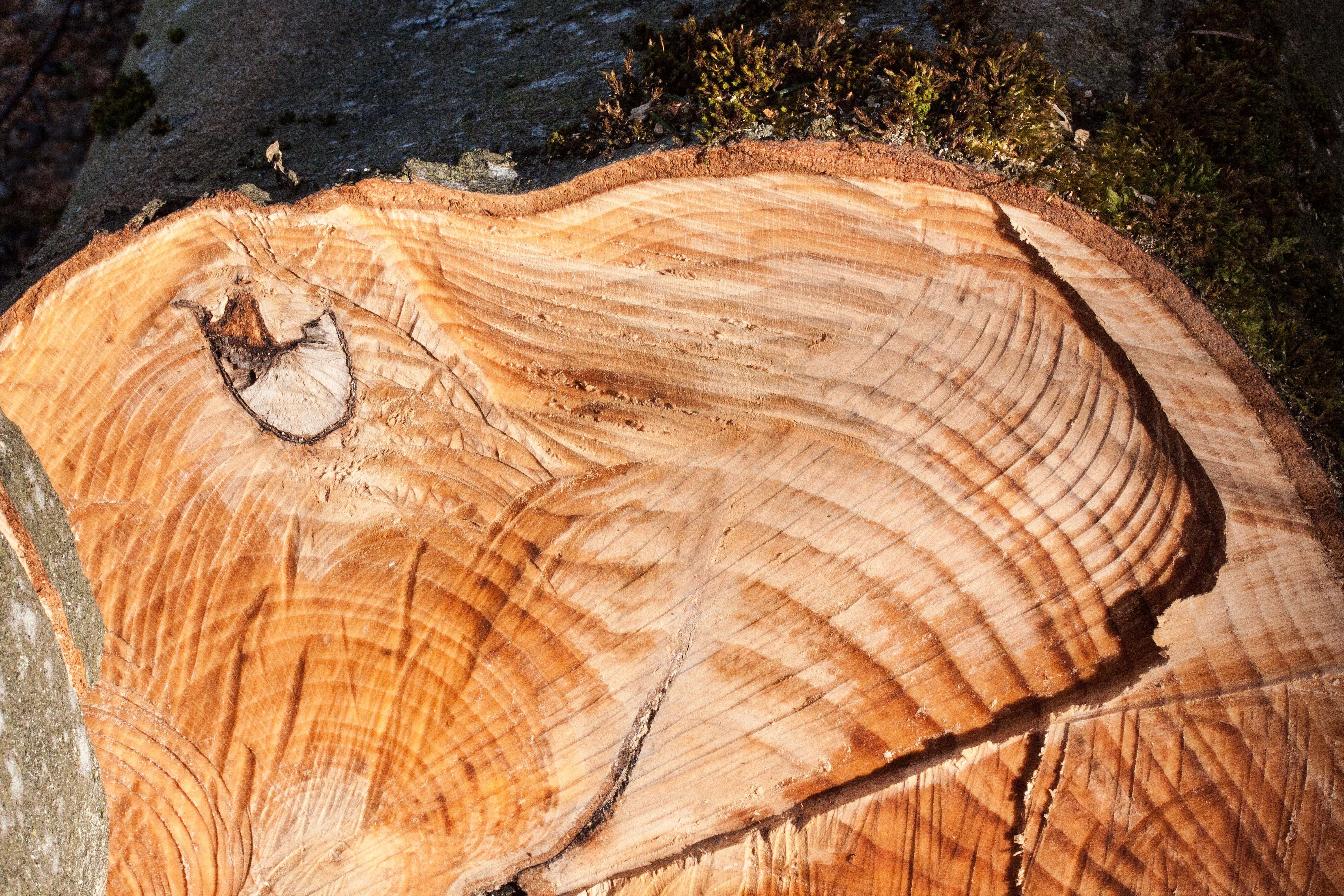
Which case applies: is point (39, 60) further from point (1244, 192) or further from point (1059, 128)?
point (1244, 192)

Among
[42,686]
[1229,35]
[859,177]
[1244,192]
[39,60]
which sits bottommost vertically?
[42,686]

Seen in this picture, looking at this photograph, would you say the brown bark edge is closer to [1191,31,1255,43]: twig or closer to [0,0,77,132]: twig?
[1191,31,1255,43]: twig

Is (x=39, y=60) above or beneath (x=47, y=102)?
above

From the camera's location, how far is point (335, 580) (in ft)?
8.89

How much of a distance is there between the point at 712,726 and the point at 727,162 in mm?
1965

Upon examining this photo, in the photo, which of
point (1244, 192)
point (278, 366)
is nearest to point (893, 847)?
point (278, 366)

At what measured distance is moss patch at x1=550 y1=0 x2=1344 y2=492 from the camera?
2.85 metres

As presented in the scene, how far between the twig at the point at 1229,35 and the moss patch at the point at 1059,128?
15 mm

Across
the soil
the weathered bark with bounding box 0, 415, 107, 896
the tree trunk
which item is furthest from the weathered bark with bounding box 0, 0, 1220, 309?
the soil

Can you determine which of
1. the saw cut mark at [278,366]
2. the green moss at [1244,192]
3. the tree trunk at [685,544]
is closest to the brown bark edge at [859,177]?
the tree trunk at [685,544]

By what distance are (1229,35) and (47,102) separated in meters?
9.97

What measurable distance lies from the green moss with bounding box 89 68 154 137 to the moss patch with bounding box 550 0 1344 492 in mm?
4080

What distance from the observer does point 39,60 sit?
784 centimetres

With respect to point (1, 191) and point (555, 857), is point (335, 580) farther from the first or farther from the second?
point (1, 191)
